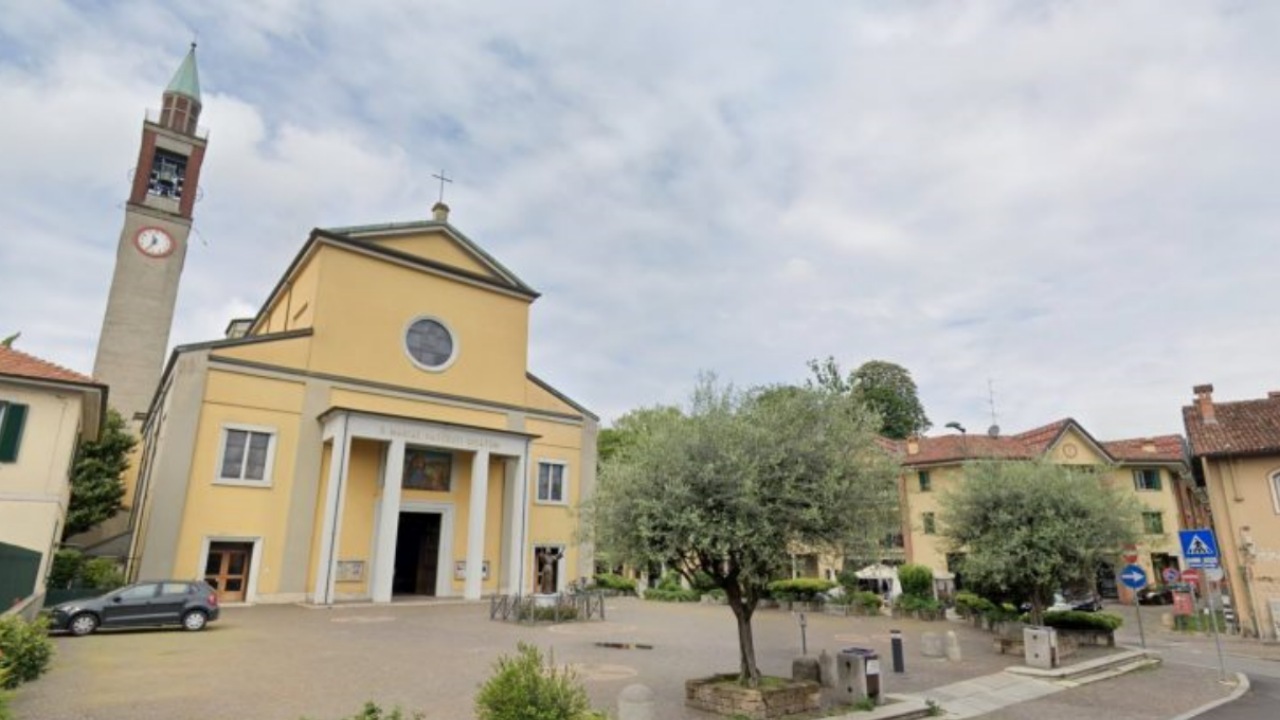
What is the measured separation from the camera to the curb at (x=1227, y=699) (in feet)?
36.9

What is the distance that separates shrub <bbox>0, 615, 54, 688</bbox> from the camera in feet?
29.8

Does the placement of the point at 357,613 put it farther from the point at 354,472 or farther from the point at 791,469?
the point at 791,469

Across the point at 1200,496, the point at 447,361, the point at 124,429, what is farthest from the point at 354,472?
the point at 1200,496

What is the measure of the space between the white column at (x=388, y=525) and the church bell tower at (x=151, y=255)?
2211 cm

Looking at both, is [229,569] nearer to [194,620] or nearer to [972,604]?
[194,620]

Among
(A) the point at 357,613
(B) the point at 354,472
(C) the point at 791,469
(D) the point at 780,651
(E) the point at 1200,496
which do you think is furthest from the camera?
(E) the point at 1200,496

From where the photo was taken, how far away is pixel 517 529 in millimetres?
28516

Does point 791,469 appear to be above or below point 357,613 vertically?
above

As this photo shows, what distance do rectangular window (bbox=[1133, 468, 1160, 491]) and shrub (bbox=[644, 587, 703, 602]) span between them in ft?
87.3

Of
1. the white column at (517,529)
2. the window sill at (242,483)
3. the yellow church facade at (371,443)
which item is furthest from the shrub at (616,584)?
the window sill at (242,483)

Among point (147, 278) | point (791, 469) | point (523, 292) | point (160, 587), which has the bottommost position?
point (160, 587)

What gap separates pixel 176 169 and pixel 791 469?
1973 inches

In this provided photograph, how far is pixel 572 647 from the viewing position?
603 inches

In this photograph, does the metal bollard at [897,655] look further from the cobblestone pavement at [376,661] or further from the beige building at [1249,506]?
the beige building at [1249,506]
